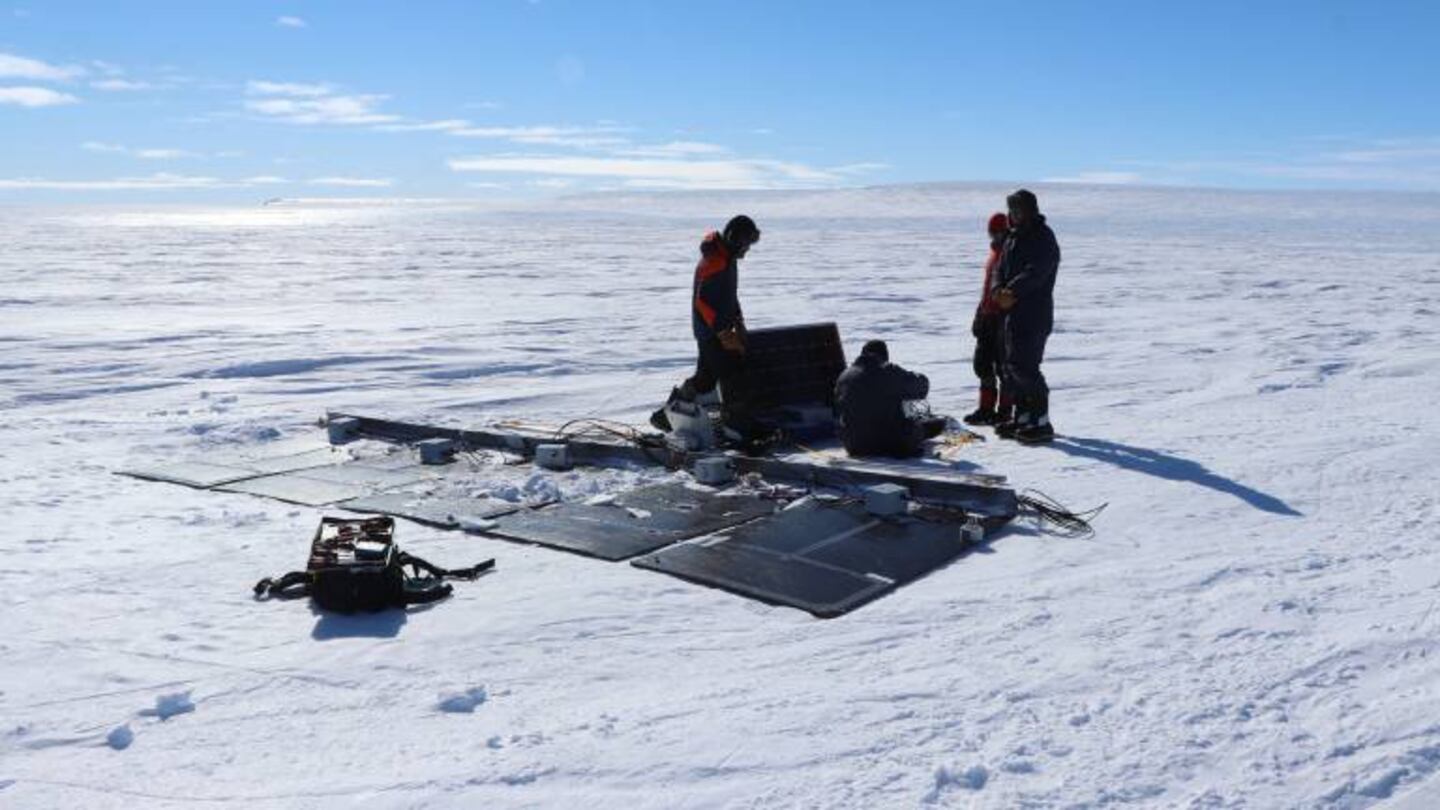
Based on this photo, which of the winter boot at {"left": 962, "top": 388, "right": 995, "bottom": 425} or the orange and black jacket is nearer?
the orange and black jacket

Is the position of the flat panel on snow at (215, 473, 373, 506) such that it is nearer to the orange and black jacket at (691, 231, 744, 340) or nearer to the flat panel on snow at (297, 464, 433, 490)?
the flat panel on snow at (297, 464, 433, 490)

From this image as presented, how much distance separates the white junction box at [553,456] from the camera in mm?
7359

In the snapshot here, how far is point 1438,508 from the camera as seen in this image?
6031mm

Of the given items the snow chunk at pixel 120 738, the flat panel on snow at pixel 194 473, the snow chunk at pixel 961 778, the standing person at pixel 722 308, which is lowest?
the snow chunk at pixel 961 778

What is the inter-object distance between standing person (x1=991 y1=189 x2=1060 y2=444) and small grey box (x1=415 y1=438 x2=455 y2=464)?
3677 mm

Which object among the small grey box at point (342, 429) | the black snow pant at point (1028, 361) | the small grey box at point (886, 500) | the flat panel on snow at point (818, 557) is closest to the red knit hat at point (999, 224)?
the black snow pant at point (1028, 361)

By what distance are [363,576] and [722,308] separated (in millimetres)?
3647

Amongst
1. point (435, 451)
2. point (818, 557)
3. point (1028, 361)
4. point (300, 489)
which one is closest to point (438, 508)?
point (300, 489)

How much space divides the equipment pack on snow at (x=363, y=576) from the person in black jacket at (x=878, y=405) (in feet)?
10.1

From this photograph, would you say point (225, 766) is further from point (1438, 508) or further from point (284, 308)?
point (284, 308)

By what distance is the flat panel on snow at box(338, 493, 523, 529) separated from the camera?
610 cm

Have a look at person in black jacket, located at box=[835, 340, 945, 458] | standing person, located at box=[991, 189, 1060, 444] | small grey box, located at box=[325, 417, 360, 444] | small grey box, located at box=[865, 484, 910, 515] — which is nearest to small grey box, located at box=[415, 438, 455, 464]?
small grey box, located at box=[325, 417, 360, 444]

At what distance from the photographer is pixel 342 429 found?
8398mm

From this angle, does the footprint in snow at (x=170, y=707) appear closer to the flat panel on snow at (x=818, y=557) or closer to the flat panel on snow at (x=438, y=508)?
the flat panel on snow at (x=818, y=557)
